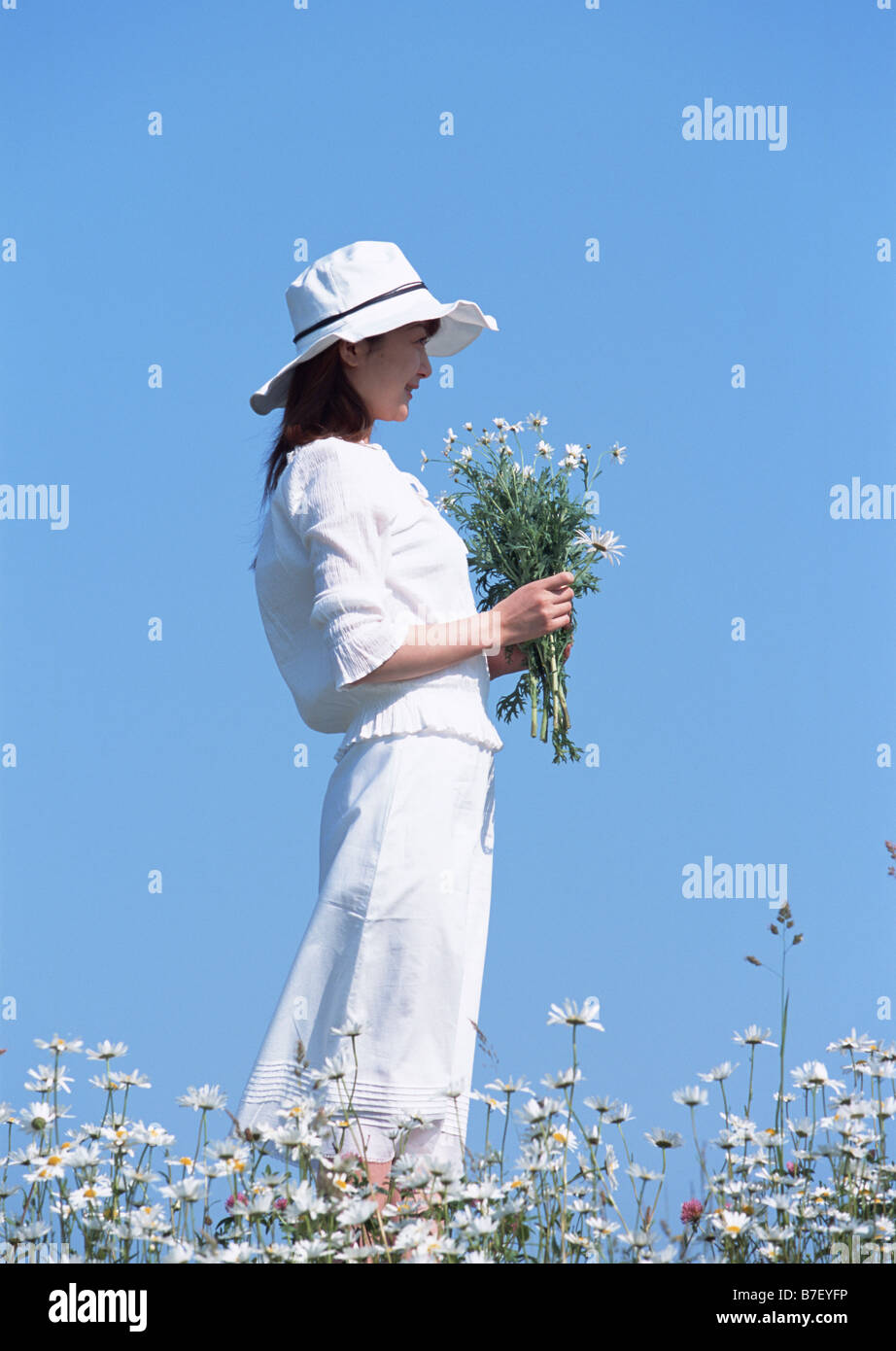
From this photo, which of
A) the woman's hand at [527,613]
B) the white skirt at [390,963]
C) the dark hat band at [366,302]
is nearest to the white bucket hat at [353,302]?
the dark hat band at [366,302]

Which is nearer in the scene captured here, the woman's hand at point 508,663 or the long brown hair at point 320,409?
the long brown hair at point 320,409

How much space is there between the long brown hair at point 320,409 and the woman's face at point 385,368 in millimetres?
18

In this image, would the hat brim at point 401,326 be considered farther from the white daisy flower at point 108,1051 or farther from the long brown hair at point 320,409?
the white daisy flower at point 108,1051

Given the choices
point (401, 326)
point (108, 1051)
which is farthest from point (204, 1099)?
point (401, 326)

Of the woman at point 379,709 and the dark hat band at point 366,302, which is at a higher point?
the dark hat band at point 366,302

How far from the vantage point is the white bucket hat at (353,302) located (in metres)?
4.40

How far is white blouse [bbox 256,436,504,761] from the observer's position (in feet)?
13.5

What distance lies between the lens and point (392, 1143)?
397 cm

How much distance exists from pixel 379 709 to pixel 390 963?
711 millimetres

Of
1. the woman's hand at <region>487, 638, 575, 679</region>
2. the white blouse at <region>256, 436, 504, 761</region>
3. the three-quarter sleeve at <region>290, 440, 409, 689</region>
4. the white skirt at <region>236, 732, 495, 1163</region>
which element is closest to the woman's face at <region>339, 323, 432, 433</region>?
the white blouse at <region>256, 436, 504, 761</region>

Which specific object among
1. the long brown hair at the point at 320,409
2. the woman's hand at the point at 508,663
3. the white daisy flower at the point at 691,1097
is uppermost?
the long brown hair at the point at 320,409

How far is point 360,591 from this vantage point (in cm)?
409
